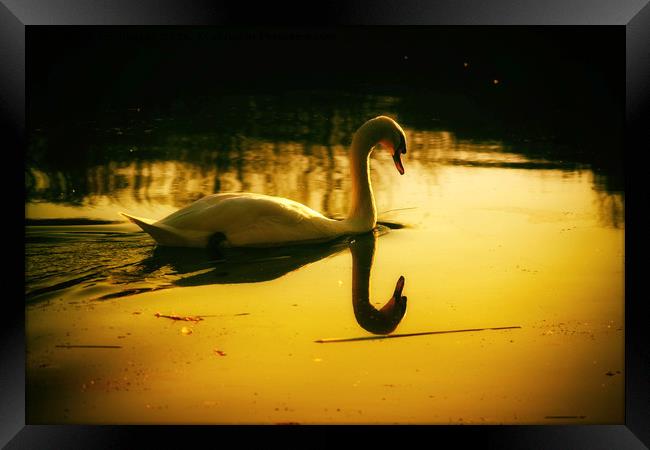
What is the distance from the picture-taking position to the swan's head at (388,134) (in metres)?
5.08

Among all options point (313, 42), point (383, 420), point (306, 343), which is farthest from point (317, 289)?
point (313, 42)

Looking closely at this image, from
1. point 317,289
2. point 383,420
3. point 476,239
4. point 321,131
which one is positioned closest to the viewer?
point 383,420

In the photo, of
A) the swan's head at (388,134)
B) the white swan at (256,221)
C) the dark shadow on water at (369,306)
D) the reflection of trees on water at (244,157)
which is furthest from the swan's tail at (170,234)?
the swan's head at (388,134)

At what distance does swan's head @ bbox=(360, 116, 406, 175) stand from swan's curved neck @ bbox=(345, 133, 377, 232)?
0.03 metres

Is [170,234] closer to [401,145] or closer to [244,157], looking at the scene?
[244,157]

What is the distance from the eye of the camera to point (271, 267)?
4770mm

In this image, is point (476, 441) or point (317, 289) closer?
point (476, 441)

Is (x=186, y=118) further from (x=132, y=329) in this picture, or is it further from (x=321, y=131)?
(x=132, y=329)

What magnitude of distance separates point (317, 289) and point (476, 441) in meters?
0.78

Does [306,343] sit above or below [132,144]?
below

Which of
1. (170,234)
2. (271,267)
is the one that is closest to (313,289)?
(271,267)

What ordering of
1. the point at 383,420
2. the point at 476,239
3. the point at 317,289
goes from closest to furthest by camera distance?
the point at 383,420
the point at 317,289
the point at 476,239

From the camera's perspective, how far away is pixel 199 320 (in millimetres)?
4523

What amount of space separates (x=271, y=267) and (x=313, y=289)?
196 mm
